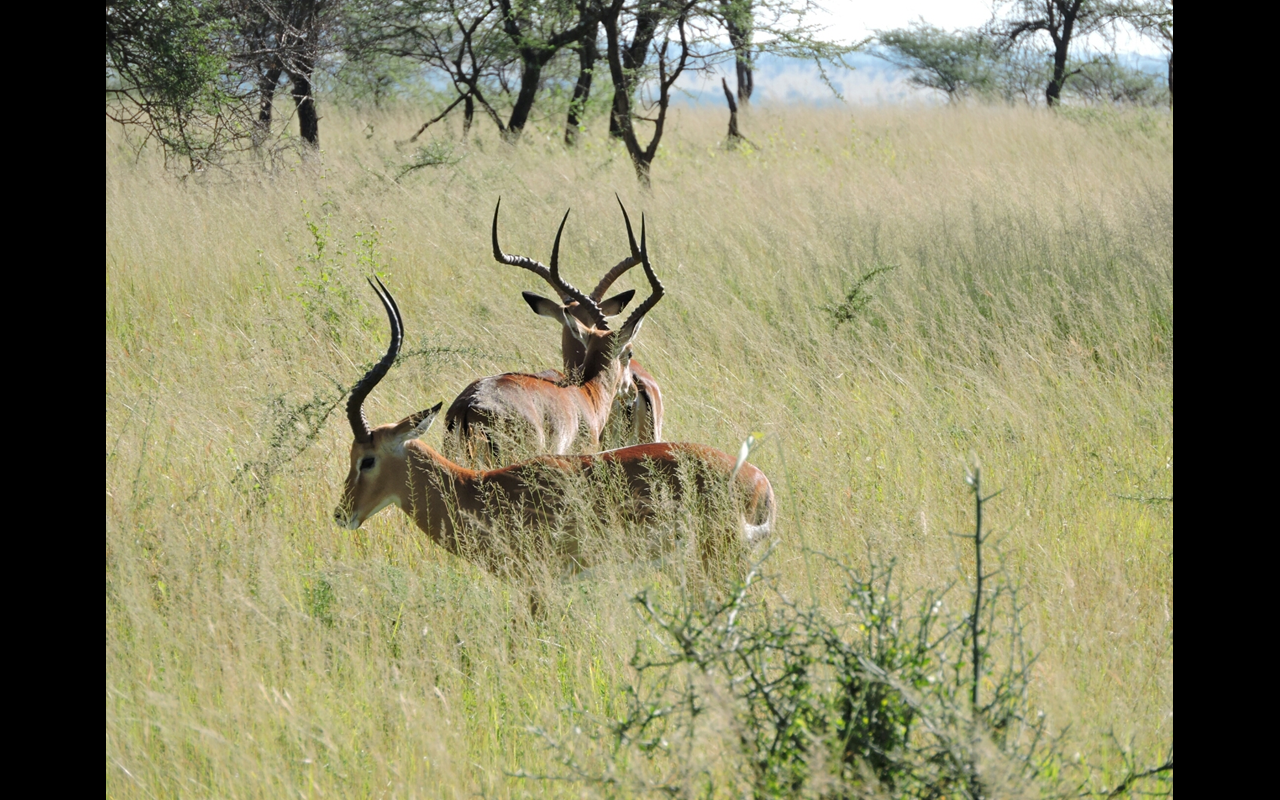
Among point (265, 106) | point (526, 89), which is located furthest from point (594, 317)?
point (526, 89)

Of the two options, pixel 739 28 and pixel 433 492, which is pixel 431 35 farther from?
pixel 433 492

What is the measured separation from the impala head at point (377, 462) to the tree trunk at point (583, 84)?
9.47 m

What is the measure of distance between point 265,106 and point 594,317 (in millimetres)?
5849

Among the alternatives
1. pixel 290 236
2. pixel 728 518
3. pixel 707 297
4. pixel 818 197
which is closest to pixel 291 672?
pixel 728 518

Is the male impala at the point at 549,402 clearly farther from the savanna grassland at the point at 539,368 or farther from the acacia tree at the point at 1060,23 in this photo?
the acacia tree at the point at 1060,23

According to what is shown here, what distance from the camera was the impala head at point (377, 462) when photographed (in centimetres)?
344

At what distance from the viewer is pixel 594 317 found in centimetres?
525

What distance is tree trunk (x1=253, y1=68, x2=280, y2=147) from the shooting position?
8992 millimetres

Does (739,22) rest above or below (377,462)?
above

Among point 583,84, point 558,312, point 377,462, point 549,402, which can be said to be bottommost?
point 549,402

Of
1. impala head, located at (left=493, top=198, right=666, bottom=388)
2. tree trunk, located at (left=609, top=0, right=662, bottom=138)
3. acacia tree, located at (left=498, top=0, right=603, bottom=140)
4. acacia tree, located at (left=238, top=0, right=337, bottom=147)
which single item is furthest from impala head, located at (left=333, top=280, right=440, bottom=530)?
acacia tree, located at (left=498, top=0, right=603, bottom=140)

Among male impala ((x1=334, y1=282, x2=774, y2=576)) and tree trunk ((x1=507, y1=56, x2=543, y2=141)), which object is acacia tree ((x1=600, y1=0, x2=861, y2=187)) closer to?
tree trunk ((x1=507, y1=56, x2=543, y2=141))

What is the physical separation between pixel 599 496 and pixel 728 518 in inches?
16.7
